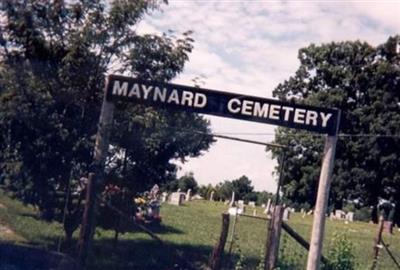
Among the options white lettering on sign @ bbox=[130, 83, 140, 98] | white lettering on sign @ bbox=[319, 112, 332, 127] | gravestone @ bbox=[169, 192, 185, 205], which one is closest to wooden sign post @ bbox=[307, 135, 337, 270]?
white lettering on sign @ bbox=[319, 112, 332, 127]

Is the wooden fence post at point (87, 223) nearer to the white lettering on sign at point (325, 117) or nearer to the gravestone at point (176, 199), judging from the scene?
the white lettering on sign at point (325, 117)

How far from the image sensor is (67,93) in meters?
11.3

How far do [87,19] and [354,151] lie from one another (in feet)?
107

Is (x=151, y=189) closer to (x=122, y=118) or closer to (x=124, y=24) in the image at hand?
(x=122, y=118)

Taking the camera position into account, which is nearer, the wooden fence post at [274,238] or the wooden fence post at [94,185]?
the wooden fence post at [94,185]

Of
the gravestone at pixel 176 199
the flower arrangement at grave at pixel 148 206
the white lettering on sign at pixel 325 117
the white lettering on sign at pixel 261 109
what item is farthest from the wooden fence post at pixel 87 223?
the gravestone at pixel 176 199

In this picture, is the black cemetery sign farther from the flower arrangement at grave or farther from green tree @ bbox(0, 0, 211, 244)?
the flower arrangement at grave

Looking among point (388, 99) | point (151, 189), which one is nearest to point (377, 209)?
point (388, 99)

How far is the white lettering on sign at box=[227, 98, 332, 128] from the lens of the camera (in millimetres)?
9992

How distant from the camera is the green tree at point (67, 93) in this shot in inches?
436

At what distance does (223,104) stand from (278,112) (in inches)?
36.5

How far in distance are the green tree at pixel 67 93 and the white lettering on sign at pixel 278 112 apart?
4.59 ft

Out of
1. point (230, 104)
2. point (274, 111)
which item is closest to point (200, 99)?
point (230, 104)

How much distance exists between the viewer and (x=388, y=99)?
135 ft
